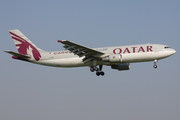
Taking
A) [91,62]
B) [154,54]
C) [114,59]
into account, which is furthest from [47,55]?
[154,54]

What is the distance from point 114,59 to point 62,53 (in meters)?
7.94

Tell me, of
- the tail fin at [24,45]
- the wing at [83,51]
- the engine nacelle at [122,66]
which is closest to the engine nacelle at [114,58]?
the wing at [83,51]

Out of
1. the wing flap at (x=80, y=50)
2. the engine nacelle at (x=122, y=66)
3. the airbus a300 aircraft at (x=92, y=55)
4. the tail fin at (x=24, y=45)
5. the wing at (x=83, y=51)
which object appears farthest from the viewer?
the engine nacelle at (x=122, y=66)

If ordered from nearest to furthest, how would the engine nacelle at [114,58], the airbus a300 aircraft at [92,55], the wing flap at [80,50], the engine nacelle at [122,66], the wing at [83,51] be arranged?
the wing flap at [80,50], the wing at [83,51], the engine nacelle at [114,58], the airbus a300 aircraft at [92,55], the engine nacelle at [122,66]

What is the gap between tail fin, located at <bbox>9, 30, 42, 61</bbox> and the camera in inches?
1854

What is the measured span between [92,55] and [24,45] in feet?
37.7

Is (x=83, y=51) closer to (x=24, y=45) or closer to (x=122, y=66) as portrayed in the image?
(x=122, y=66)

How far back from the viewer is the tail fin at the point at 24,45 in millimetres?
47094

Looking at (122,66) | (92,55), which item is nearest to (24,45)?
(92,55)

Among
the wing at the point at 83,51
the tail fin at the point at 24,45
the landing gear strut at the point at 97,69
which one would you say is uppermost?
the tail fin at the point at 24,45

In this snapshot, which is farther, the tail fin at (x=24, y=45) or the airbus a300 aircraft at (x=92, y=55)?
the tail fin at (x=24, y=45)

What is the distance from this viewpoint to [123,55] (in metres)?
42.7

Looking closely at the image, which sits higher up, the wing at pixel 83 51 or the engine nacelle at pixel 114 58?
the wing at pixel 83 51

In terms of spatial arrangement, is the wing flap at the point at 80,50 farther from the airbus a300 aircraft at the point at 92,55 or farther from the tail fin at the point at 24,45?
the tail fin at the point at 24,45
